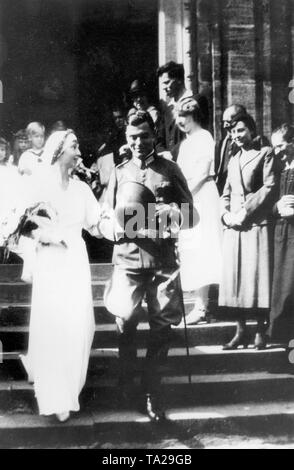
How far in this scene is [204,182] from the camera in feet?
16.3

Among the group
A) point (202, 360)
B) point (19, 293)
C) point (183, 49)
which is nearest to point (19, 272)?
point (19, 293)

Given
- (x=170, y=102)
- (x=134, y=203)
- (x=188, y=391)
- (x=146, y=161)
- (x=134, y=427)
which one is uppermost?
(x=170, y=102)

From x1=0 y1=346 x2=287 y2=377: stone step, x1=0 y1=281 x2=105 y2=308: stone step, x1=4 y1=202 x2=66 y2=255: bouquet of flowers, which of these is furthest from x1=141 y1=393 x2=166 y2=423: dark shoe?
x1=4 y1=202 x2=66 y2=255: bouquet of flowers

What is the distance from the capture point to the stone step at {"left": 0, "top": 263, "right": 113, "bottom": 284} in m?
4.73

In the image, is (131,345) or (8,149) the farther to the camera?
(8,149)

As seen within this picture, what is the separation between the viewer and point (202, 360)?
4648 mm

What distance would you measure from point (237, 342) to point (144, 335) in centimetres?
65

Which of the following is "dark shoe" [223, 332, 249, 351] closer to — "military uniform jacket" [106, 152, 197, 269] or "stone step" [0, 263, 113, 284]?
"military uniform jacket" [106, 152, 197, 269]

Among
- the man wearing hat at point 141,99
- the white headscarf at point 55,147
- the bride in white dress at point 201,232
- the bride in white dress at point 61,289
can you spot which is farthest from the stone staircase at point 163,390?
the man wearing hat at point 141,99

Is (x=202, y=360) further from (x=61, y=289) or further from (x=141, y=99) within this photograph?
(x=141, y=99)

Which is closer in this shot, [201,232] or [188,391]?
[188,391]

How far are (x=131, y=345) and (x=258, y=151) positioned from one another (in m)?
1.65
